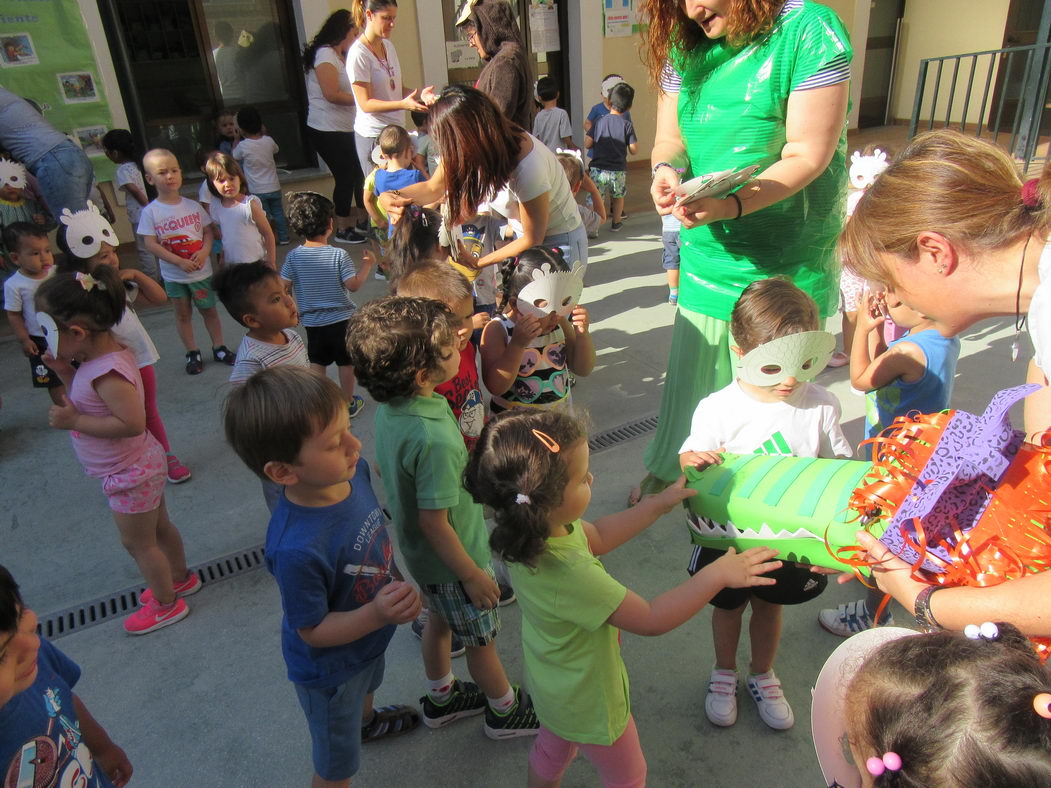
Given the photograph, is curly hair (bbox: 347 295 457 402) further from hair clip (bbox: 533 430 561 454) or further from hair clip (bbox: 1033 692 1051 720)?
hair clip (bbox: 1033 692 1051 720)

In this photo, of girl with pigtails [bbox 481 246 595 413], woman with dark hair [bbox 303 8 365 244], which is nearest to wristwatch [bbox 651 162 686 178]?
girl with pigtails [bbox 481 246 595 413]

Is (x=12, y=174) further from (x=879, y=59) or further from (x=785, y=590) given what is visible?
(x=879, y=59)

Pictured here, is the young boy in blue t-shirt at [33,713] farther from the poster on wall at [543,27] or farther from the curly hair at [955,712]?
the poster on wall at [543,27]

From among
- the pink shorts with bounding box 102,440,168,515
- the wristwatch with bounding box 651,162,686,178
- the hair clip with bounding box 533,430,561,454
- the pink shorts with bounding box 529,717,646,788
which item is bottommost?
the pink shorts with bounding box 529,717,646,788

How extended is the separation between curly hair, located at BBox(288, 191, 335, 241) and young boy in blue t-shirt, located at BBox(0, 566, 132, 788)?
2450 millimetres

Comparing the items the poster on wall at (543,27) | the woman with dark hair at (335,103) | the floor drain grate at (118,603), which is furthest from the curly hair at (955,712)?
the poster on wall at (543,27)

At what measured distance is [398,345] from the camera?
175cm

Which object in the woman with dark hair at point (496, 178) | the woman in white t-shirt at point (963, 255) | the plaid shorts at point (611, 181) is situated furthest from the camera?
the plaid shorts at point (611, 181)

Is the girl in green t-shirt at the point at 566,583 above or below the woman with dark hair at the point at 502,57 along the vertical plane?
below

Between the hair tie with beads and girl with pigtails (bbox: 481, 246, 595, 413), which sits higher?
the hair tie with beads

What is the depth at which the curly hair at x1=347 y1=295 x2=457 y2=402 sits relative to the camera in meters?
1.76

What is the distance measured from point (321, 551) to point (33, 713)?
550mm

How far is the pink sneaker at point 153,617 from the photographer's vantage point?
2482 millimetres

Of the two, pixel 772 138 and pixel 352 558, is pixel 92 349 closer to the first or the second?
pixel 352 558
